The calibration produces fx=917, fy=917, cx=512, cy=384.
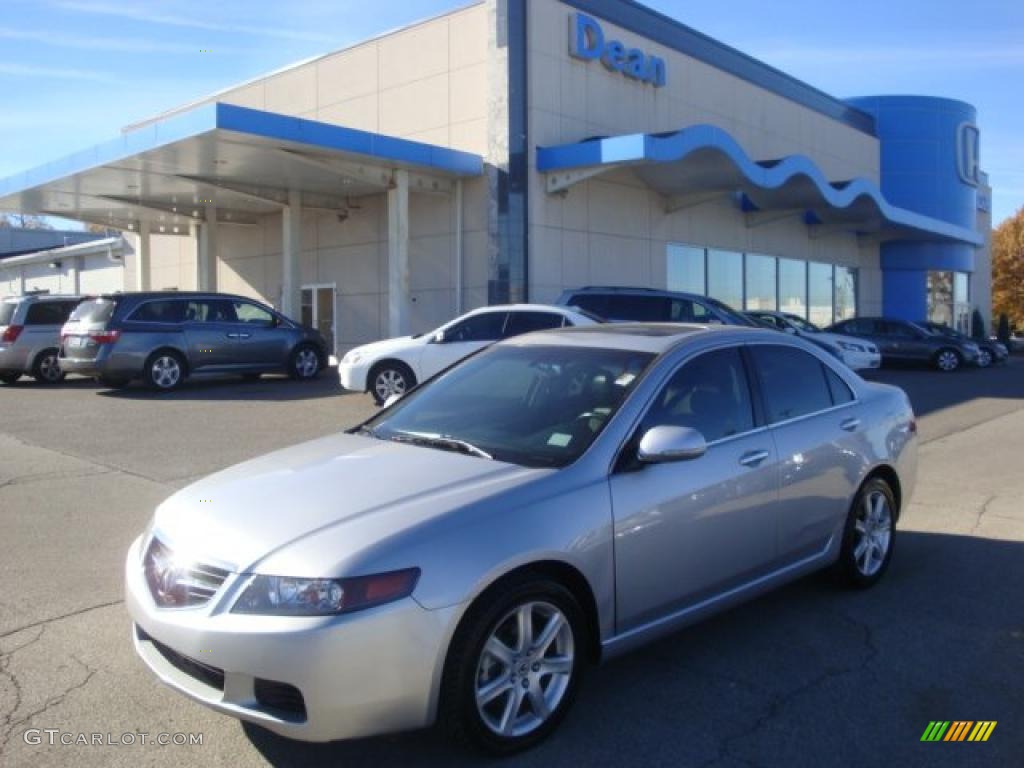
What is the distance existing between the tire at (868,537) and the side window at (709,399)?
3.73 feet

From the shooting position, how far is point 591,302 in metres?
16.2

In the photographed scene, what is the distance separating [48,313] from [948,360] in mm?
20566

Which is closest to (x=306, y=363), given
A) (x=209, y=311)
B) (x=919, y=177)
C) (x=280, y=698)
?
(x=209, y=311)

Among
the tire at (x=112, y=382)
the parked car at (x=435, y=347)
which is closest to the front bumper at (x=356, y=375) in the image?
the parked car at (x=435, y=347)

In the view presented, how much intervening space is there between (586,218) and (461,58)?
Result: 181 inches

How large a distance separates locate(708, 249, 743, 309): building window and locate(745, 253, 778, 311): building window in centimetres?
52

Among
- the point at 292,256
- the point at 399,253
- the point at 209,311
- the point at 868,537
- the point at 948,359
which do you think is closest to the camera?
the point at 868,537

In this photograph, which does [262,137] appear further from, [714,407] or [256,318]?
[714,407]

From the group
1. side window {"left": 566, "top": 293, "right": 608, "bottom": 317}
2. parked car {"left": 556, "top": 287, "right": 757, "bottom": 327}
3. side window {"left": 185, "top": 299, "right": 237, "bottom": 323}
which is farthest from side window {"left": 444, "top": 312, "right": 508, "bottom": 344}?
side window {"left": 185, "top": 299, "right": 237, "bottom": 323}

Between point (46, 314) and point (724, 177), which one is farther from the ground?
point (724, 177)

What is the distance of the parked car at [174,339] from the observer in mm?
15070

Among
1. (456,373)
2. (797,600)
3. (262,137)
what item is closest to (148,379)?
(262,137)

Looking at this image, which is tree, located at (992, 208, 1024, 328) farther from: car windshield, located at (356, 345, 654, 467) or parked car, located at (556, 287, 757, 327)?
car windshield, located at (356, 345, 654, 467)

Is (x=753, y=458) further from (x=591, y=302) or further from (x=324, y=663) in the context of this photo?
(x=591, y=302)
